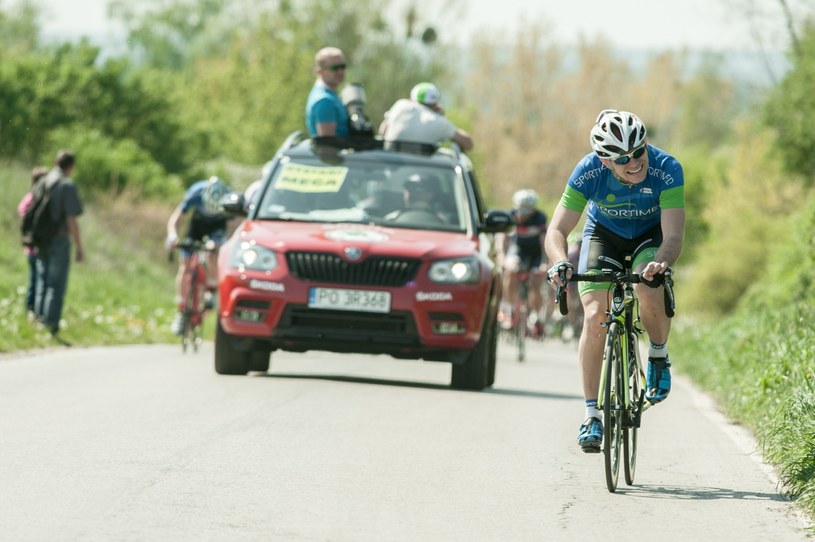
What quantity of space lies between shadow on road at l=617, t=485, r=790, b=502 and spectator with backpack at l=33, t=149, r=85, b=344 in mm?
10223

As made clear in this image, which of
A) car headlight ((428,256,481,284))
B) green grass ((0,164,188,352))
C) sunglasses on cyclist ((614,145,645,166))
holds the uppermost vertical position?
sunglasses on cyclist ((614,145,645,166))

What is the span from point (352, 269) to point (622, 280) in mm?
4605

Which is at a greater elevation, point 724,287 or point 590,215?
point 590,215

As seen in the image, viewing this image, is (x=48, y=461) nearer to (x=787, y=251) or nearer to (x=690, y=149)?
(x=787, y=251)

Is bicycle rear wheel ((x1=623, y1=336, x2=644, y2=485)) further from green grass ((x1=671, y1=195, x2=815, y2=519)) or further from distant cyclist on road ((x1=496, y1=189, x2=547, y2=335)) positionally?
distant cyclist on road ((x1=496, y1=189, x2=547, y2=335))

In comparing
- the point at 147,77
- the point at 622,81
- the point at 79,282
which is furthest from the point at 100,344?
the point at 622,81

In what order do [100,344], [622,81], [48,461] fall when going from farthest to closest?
1. [622,81]
2. [100,344]
3. [48,461]

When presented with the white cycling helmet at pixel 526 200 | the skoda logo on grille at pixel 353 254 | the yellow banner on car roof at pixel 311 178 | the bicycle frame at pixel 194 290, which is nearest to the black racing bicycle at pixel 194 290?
the bicycle frame at pixel 194 290

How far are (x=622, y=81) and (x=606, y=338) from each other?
103 metres

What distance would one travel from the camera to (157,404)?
11438 mm

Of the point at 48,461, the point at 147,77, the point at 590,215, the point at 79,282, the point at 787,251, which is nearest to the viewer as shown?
the point at 48,461

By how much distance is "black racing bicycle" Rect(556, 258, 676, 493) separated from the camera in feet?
26.9

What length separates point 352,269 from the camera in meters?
12.7

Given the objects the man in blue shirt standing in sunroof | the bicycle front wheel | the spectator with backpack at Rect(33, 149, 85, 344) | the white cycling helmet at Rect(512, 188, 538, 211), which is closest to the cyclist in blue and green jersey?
Result: the man in blue shirt standing in sunroof
